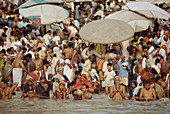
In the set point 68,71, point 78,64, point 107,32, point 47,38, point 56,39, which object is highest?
point 47,38

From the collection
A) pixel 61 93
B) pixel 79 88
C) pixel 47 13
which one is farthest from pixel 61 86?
pixel 47 13

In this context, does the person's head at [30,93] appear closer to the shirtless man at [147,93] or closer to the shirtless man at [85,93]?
the shirtless man at [85,93]

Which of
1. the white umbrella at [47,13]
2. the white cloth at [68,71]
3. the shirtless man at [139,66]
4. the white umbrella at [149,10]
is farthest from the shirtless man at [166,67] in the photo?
the white umbrella at [47,13]

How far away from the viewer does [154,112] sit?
10.9 m

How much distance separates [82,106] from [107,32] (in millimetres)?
3822

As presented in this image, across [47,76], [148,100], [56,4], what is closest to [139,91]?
[148,100]

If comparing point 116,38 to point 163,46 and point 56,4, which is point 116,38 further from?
point 56,4

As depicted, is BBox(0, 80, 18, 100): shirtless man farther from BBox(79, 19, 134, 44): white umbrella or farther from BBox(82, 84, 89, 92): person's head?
BBox(79, 19, 134, 44): white umbrella

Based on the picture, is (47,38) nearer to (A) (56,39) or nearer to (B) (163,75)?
(A) (56,39)

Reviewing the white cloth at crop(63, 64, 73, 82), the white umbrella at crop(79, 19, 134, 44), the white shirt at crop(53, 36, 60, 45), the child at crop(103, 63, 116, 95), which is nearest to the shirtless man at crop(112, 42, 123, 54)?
the white umbrella at crop(79, 19, 134, 44)

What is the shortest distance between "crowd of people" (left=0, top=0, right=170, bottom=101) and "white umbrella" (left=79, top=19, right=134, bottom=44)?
2.36ft

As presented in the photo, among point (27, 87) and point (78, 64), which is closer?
point (27, 87)

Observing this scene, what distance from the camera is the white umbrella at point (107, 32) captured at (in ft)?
49.3

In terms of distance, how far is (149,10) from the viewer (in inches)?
643
